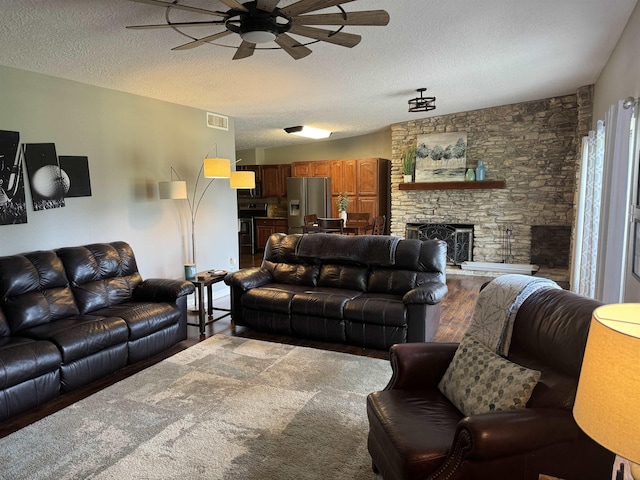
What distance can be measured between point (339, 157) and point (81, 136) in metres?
5.90

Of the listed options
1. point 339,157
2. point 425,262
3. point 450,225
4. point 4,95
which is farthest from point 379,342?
point 339,157

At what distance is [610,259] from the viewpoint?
3400 mm

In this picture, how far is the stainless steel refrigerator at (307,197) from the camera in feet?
29.6

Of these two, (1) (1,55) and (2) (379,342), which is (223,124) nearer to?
(1) (1,55)

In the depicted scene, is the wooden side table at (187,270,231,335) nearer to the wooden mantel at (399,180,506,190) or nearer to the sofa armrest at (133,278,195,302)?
the sofa armrest at (133,278,195,302)

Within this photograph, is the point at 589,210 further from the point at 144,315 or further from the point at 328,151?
the point at 328,151

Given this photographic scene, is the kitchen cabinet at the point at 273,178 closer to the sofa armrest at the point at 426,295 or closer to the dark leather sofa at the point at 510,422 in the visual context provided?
the sofa armrest at the point at 426,295

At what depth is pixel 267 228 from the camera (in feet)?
32.8

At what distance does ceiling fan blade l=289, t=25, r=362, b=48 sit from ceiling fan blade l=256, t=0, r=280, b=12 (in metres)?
0.25

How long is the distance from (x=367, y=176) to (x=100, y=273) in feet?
19.0

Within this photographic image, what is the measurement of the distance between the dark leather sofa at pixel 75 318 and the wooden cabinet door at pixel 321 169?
5.36 meters

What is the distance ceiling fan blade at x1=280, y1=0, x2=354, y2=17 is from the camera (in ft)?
7.19

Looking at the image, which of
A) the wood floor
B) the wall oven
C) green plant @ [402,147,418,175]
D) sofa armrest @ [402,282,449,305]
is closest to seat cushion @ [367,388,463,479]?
sofa armrest @ [402,282,449,305]

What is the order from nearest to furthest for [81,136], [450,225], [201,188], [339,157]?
[81,136] < [201,188] < [450,225] < [339,157]
